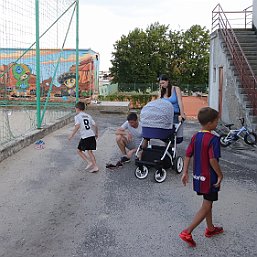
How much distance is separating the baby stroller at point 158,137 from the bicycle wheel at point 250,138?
3.61 metres

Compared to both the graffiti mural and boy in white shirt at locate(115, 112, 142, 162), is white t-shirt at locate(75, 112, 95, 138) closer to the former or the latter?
boy in white shirt at locate(115, 112, 142, 162)

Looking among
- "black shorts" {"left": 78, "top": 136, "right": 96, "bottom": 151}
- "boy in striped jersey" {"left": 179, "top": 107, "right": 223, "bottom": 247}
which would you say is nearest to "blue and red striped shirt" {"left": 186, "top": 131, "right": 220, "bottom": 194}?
"boy in striped jersey" {"left": 179, "top": 107, "right": 223, "bottom": 247}

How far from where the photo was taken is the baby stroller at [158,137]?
6.04 meters

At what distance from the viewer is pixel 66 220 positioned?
14.6 feet

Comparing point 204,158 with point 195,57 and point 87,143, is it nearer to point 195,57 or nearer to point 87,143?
point 87,143

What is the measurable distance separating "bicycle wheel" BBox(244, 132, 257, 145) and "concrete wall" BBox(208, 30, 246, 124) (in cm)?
128

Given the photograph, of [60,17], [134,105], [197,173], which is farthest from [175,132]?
[134,105]

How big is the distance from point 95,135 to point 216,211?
2829 mm

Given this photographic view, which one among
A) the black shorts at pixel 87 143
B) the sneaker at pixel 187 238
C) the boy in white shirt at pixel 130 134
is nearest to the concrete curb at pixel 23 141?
the black shorts at pixel 87 143

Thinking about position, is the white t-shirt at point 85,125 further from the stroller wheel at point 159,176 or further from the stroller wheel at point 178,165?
the stroller wheel at point 178,165

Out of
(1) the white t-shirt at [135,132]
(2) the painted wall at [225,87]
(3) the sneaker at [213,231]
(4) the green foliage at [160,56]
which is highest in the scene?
(4) the green foliage at [160,56]

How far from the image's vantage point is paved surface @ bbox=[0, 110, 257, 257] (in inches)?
148

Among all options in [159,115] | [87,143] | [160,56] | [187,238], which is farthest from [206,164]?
[160,56]

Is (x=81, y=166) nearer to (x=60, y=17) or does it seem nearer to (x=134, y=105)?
(x=60, y=17)
